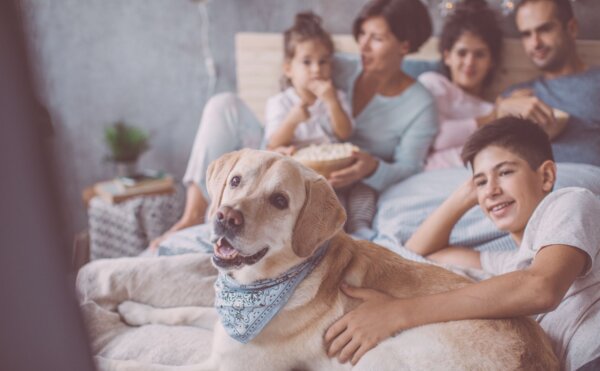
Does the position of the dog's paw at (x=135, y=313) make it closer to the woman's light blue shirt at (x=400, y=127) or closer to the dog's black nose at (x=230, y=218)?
the dog's black nose at (x=230, y=218)

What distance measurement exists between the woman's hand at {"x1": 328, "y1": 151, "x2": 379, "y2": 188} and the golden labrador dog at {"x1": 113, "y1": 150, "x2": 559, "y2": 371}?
1.71ft

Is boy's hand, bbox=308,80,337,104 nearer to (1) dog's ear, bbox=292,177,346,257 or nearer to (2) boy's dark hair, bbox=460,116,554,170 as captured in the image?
(2) boy's dark hair, bbox=460,116,554,170

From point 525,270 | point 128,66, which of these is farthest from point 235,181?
point 128,66

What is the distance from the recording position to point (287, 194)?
1.09m

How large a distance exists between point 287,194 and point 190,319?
630 mm

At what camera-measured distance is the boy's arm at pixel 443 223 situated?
1.42 m

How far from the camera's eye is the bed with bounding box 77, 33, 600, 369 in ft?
4.41

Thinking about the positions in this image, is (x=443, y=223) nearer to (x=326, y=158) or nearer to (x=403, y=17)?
(x=326, y=158)

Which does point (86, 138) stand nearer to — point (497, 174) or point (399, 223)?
point (399, 223)

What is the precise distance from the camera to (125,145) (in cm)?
291

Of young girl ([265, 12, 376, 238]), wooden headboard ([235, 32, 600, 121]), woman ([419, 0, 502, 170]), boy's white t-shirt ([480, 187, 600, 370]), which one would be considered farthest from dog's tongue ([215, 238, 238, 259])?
wooden headboard ([235, 32, 600, 121])

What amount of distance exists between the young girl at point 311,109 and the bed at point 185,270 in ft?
0.47

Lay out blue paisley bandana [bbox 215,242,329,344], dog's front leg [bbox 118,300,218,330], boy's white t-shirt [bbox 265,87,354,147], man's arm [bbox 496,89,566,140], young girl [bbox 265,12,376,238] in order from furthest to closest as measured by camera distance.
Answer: boy's white t-shirt [bbox 265,87,354,147] → young girl [bbox 265,12,376,238] → man's arm [bbox 496,89,566,140] → dog's front leg [bbox 118,300,218,330] → blue paisley bandana [bbox 215,242,329,344]

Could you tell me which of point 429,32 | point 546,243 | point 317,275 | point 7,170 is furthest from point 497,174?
point 429,32
